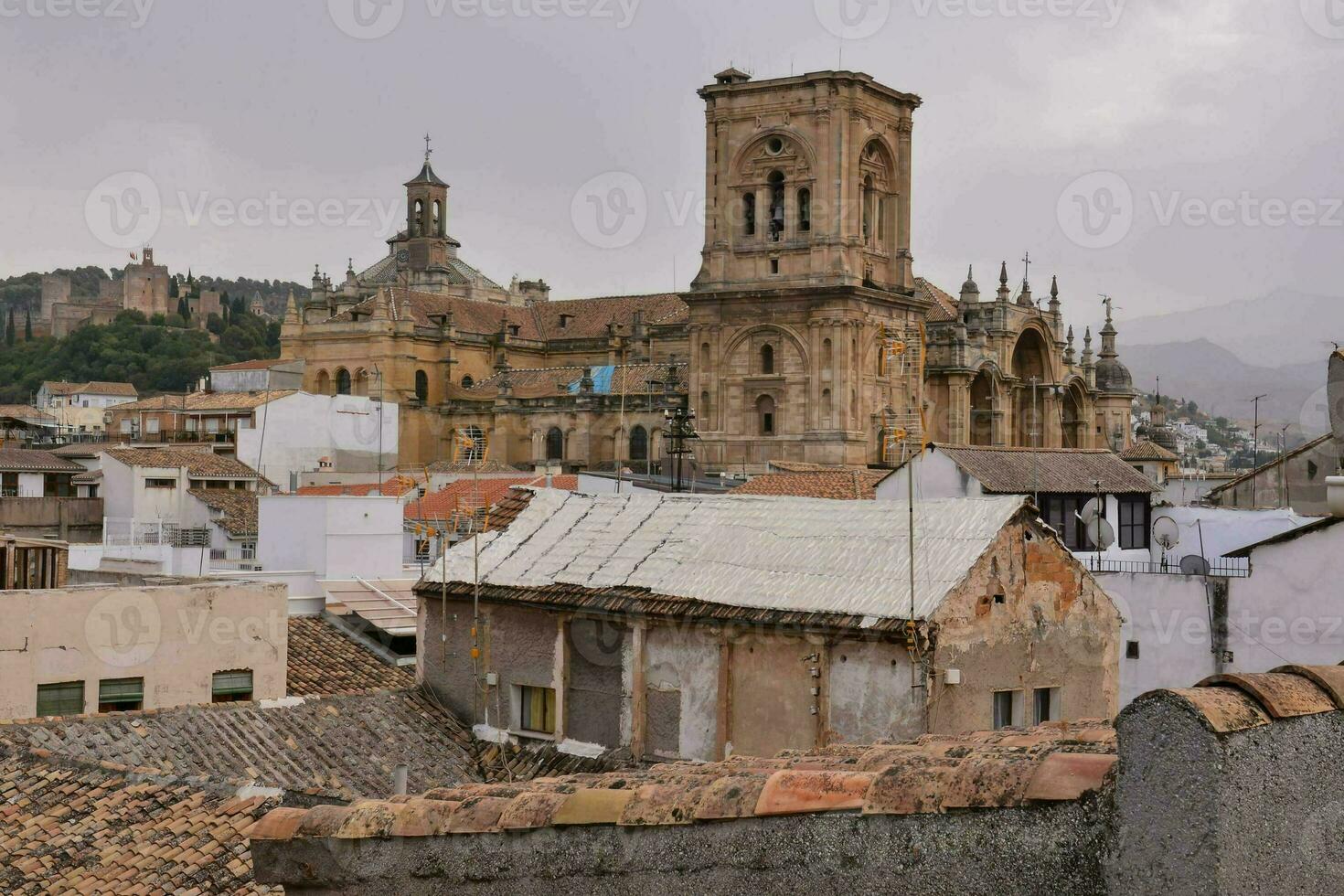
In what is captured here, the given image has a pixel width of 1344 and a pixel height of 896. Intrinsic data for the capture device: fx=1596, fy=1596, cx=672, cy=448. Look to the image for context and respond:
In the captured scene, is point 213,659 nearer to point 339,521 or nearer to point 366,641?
point 366,641

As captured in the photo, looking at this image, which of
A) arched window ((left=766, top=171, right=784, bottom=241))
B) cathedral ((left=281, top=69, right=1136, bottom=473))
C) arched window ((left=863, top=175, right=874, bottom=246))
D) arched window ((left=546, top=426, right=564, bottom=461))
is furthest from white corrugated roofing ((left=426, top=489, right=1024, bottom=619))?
→ arched window ((left=546, top=426, right=564, bottom=461))

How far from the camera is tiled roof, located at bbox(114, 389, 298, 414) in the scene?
206 feet

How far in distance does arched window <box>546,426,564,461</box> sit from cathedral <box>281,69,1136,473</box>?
0.08 m

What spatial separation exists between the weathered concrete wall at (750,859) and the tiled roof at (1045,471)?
2049 cm

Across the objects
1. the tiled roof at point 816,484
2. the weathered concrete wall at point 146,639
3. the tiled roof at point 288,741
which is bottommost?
the tiled roof at point 288,741

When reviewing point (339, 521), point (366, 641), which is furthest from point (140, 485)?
point (366, 641)

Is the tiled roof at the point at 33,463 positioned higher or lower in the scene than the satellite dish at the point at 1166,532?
higher

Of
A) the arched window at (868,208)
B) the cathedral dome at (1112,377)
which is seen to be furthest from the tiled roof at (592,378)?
the cathedral dome at (1112,377)

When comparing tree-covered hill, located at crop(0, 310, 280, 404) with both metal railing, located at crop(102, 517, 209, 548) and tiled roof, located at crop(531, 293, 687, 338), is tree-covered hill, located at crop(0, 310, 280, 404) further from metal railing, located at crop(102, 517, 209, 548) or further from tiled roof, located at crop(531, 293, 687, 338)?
metal railing, located at crop(102, 517, 209, 548)

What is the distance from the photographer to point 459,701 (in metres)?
17.0

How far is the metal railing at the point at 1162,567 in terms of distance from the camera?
20.4 m

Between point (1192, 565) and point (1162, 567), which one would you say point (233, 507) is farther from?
point (1192, 565)

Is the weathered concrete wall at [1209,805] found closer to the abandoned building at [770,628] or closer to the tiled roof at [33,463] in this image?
the abandoned building at [770,628]

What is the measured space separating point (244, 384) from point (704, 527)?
63.5m
